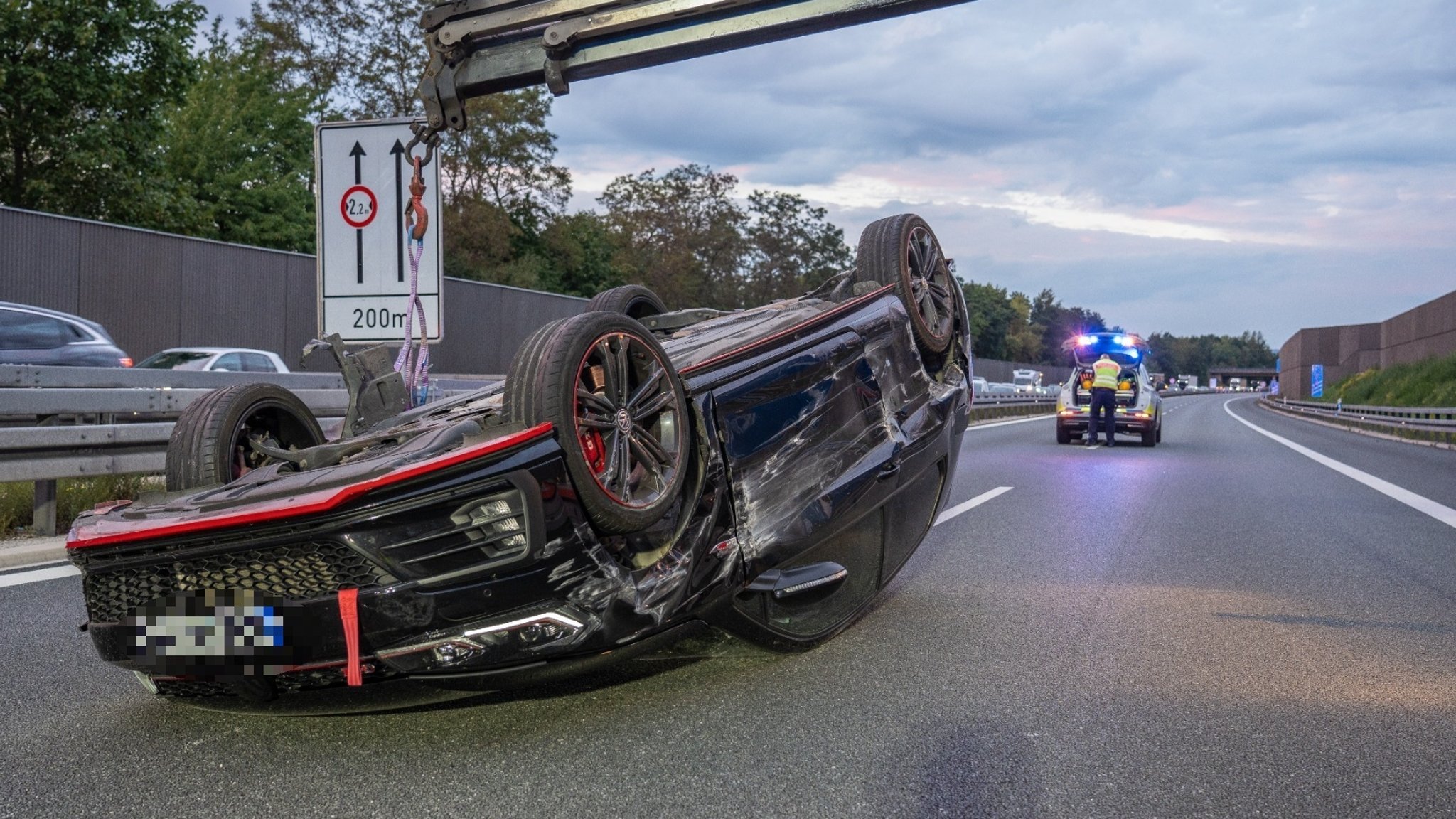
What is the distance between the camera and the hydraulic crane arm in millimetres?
5723

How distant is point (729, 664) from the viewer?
4297 mm

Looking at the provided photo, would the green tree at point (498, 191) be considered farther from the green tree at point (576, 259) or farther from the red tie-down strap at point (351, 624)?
the red tie-down strap at point (351, 624)

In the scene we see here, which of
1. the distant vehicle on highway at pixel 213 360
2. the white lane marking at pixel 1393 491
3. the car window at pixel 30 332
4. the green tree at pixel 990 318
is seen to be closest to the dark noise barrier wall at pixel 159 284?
the distant vehicle on highway at pixel 213 360

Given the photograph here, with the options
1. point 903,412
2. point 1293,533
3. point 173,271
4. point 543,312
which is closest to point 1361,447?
point 1293,533

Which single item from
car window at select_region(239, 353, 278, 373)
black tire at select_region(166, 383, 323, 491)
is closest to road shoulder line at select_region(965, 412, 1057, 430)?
car window at select_region(239, 353, 278, 373)

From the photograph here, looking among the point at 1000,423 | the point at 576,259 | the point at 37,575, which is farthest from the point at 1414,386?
the point at 37,575

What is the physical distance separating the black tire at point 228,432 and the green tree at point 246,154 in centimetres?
3502

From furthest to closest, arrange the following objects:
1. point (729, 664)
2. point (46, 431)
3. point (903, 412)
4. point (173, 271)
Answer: point (173, 271) < point (46, 431) < point (903, 412) < point (729, 664)

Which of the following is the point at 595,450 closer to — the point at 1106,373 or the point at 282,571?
the point at 282,571

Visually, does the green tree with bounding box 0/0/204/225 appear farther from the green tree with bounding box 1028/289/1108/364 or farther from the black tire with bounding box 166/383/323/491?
the green tree with bounding box 1028/289/1108/364

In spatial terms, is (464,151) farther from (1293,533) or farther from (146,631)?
(146,631)

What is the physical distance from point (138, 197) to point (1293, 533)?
27298mm

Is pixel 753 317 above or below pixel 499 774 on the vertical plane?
above

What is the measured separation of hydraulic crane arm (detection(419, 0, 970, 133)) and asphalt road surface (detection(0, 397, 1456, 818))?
2856 millimetres
